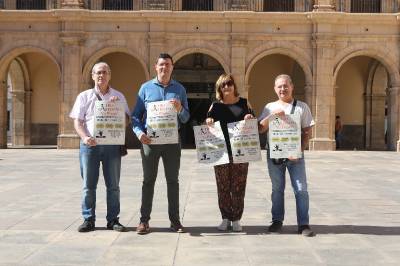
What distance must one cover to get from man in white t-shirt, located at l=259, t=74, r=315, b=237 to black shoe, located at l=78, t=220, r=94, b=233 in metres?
2.19

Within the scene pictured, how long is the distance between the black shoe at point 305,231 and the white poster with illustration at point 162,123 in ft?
6.04

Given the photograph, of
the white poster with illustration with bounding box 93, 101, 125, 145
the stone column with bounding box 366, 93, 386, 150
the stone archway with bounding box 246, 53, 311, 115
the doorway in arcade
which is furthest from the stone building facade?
the white poster with illustration with bounding box 93, 101, 125, 145

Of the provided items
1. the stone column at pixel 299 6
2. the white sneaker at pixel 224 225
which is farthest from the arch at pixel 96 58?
the white sneaker at pixel 224 225

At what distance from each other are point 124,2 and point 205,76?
625cm

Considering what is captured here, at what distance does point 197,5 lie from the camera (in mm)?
26344

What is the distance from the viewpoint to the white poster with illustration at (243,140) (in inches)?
285

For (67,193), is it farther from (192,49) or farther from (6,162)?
(192,49)

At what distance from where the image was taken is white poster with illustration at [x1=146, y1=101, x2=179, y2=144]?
23.4ft

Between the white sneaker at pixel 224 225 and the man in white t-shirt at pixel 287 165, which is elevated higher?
the man in white t-shirt at pixel 287 165

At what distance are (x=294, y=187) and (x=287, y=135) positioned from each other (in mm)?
648

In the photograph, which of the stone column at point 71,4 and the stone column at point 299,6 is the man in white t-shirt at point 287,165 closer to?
the stone column at point 299,6

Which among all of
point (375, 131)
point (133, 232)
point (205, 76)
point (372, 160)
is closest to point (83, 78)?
point (205, 76)

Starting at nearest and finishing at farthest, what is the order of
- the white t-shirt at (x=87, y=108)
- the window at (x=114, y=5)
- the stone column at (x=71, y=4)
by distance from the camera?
the white t-shirt at (x=87, y=108) → the stone column at (x=71, y=4) → the window at (x=114, y=5)

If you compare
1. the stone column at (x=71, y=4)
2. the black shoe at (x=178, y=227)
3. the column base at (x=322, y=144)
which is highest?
the stone column at (x=71, y=4)
